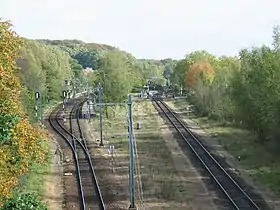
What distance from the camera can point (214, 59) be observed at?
100500mm

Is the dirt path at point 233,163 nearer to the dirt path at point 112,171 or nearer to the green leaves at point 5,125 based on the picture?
the dirt path at point 112,171

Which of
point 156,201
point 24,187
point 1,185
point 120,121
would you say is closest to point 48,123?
point 120,121

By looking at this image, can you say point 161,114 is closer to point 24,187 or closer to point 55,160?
point 55,160

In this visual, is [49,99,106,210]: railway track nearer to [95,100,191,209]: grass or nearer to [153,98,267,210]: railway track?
[95,100,191,209]: grass

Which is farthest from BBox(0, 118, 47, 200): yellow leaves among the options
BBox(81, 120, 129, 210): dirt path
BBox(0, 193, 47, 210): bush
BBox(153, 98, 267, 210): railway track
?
BBox(153, 98, 267, 210): railway track

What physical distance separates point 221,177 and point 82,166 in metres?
9.52

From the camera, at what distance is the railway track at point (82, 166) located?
28.7 metres

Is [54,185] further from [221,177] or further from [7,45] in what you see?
[7,45]

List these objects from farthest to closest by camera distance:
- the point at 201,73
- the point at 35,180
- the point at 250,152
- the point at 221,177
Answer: the point at 201,73 → the point at 250,152 → the point at 35,180 → the point at 221,177

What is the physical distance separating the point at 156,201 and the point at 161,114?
49362 millimetres

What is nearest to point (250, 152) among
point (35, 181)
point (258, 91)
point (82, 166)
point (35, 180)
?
point (258, 91)

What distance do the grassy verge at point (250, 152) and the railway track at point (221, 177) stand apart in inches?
62.8

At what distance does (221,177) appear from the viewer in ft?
109

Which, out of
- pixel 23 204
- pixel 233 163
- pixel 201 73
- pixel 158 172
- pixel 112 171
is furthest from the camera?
pixel 201 73
